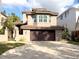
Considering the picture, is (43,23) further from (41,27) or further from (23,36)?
(23,36)

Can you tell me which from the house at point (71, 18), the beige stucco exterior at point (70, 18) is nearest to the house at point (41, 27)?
the house at point (71, 18)

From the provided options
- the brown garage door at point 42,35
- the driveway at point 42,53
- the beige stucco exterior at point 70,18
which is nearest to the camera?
the driveway at point 42,53

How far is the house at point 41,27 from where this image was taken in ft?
140

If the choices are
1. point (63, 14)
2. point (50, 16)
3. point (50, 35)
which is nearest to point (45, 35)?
point (50, 35)

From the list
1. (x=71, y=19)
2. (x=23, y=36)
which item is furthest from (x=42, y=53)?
(x=71, y=19)

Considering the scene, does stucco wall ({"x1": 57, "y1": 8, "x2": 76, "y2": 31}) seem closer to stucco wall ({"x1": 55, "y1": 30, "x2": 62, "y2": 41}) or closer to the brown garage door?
stucco wall ({"x1": 55, "y1": 30, "x2": 62, "y2": 41})

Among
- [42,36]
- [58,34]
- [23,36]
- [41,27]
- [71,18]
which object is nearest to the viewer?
[23,36]

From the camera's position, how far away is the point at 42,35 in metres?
43.3

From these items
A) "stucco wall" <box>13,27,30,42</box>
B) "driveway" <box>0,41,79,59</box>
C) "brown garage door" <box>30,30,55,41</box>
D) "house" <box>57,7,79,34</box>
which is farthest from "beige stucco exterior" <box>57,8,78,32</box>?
"driveway" <box>0,41,79,59</box>

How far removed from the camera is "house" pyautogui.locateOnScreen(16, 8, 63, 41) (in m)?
42.8

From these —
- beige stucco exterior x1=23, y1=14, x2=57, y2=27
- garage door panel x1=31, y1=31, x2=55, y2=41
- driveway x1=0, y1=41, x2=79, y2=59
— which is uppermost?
beige stucco exterior x1=23, y1=14, x2=57, y2=27

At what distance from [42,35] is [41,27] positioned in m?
1.63

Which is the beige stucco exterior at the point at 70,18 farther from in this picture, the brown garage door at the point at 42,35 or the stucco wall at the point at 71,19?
the brown garage door at the point at 42,35

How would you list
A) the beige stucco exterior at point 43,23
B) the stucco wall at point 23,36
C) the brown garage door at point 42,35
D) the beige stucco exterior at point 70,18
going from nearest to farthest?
the stucco wall at point 23,36
the brown garage door at point 42,35
the beige stucco exterior at point 43,23
the beige stucco exterior at point 70,18
